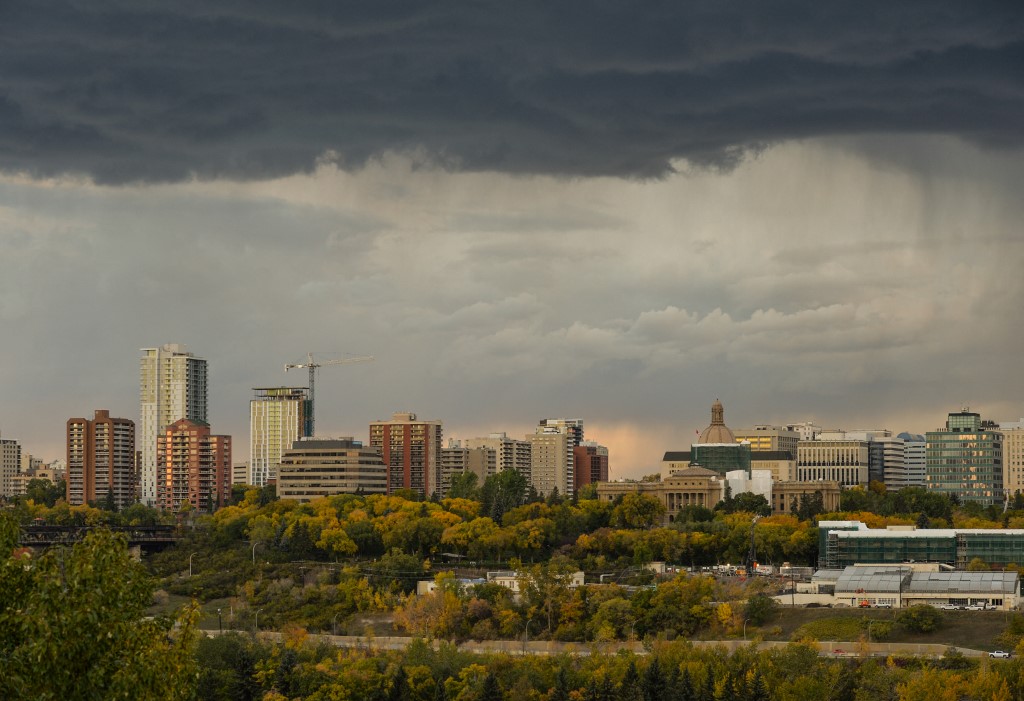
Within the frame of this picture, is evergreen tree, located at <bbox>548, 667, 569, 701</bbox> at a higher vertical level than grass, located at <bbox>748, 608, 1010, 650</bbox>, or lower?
lower

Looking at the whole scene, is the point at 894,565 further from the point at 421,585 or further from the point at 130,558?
the point at 130,558

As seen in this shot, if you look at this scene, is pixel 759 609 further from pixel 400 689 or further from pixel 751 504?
pixel 751 504

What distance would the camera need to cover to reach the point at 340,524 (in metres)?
155

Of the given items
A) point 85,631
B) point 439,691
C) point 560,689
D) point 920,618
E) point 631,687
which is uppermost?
point 85,631

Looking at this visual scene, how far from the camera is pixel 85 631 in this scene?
98.9 ft

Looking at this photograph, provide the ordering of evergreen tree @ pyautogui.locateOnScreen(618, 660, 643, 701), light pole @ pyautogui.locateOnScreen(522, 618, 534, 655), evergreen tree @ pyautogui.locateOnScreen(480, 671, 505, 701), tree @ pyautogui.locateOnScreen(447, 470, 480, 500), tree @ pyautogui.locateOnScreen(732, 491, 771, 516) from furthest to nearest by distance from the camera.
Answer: tree @ pyautogui.locateOnScreen(447, 470, 480, 500) < tree @ pyautogui.locateOnScreen(732, 491, 771, 516) < light pole @ pyautogui.locateOnScreen(522, 618, 534, 655) < evergreen tree @ pyautogui.locateOnScreen(480, 671, 505, 701) < evergreen tree @ pyautogui.locateOnScreen(618, 660, 643, 701)

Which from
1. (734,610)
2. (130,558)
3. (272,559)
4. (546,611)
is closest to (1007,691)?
(734,610)

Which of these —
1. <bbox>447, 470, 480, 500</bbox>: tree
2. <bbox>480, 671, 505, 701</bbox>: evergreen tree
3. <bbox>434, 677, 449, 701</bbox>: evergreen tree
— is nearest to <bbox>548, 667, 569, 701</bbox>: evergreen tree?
<bbox>480, 671, 505, 701</bbox>: evergreen tree

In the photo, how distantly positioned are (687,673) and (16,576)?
6566cm

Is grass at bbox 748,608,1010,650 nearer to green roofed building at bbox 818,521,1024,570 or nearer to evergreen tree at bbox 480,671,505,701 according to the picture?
green roofed building at bbox 818,521,1024,570

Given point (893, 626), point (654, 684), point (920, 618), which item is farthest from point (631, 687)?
point (920, 618)

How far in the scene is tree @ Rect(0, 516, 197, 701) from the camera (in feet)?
96.9

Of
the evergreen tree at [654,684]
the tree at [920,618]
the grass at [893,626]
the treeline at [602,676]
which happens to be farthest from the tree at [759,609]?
the evergreen tree at [654,684]

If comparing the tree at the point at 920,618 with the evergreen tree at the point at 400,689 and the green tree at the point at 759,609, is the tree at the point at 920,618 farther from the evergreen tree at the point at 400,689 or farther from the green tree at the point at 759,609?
the evergreen tree at the point at 400,689
